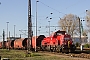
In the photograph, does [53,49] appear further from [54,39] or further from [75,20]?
[75,20]

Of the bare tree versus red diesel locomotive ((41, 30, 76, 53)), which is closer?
red diesel locomotive ((41, 30, 76, 53))

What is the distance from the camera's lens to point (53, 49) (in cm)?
4372

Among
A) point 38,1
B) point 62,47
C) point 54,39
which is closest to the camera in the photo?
point 62,47

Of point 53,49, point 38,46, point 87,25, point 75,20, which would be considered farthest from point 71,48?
point 75,20

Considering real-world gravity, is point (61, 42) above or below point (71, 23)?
below

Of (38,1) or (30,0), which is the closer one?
(30,0)

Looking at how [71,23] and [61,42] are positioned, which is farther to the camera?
[71,23]

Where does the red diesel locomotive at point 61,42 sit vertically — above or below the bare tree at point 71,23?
below

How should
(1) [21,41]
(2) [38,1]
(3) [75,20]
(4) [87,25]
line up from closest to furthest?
(2) [38,1] → (1) [21,41] → (4) [87,25] → (3) [75,20]

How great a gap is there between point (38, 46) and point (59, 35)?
13624 mm

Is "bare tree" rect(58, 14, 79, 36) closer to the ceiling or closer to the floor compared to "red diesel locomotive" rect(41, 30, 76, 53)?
closer to the ceiling

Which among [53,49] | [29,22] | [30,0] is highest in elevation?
[30,0]

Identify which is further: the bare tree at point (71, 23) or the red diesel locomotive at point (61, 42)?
the bare tree at point (71, 23)

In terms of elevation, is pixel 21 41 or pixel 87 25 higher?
pixel 87 25
